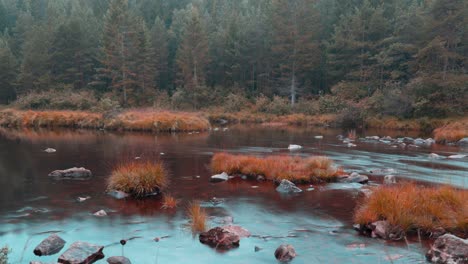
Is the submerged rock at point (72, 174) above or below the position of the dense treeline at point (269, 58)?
below

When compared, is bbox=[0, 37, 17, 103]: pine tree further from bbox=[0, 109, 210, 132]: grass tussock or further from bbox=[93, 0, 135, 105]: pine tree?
bbox=[0, 109, 210, 132]: grass tussock

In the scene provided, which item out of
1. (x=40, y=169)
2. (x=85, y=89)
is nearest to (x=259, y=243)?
(x=40, y=169)

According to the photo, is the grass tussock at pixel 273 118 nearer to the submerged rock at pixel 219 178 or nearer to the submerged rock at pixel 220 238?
the submerged rock at pixel 219 178

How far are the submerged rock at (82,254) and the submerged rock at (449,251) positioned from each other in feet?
23.8

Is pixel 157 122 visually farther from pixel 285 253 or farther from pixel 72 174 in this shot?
pixel 285 253

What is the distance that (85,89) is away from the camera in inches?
2948

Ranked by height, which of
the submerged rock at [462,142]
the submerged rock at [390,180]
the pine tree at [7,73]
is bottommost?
the submerged rock at [462,142]

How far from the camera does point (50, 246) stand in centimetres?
971

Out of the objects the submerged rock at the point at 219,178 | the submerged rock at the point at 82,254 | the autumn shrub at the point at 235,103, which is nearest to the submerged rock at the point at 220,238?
the submerged rock at the point at 82,254

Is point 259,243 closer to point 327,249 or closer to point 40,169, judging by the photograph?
point 327,249

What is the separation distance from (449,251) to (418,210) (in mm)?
2364

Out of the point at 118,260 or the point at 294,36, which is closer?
the point at 118,260

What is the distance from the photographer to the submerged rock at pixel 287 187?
15797 mm

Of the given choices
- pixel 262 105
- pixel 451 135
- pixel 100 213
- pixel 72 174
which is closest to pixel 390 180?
pixel 100 213
